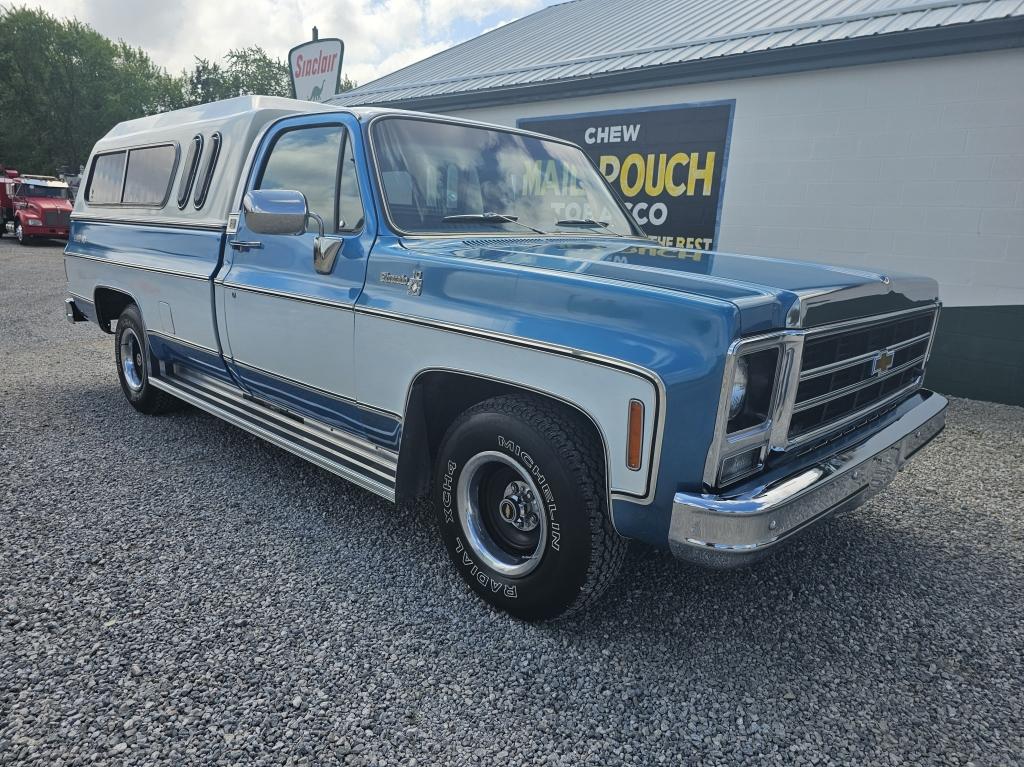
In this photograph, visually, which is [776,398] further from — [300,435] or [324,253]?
[300,435]

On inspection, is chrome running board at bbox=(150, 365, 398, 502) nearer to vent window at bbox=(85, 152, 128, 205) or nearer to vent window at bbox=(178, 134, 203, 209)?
vent window at bbox=(178, 134, 203, 209)

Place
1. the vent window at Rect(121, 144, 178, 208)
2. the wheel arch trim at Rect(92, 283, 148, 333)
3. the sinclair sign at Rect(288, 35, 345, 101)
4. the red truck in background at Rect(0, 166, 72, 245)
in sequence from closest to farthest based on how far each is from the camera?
1. the vent window at Rect(121, 144, 178, 208)
2. the wheel arch trim at Rect(92, 283, 148, 333)
3. the sinclair sign at Rect(288, 35, 345, 101)
4. the red truck in background at Rect(0, 166, 72, 245)

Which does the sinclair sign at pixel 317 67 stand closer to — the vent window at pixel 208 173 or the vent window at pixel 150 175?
the vent window at pixel 150 175

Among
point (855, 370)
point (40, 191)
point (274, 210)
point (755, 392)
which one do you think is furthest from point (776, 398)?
point (40, 191)

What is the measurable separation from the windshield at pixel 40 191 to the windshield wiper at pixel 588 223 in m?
22.7

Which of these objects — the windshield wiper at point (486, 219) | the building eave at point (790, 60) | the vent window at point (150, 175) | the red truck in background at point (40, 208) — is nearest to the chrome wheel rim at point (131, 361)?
the vent window at point (150, 175)

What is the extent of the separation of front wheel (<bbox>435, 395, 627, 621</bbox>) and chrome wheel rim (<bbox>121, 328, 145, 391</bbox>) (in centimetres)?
365

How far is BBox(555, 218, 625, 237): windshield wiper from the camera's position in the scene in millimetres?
3623

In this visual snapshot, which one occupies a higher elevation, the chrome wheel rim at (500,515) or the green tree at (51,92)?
the green tree at (51,92)

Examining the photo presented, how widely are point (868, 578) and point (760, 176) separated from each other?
16.6 ft

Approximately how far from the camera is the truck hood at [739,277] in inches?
87.1

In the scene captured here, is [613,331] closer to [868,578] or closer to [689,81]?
[868,578]

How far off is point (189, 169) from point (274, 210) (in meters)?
1.84

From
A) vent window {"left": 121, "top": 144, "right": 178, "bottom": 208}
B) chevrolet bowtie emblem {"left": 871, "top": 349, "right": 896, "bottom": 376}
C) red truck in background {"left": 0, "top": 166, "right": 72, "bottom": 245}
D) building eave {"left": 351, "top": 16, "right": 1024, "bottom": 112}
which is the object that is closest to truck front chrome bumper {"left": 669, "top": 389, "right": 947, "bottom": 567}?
chevrolet bowtie emblem {"left": 871, "top": 349, "right": 896, "bottom": 376}
